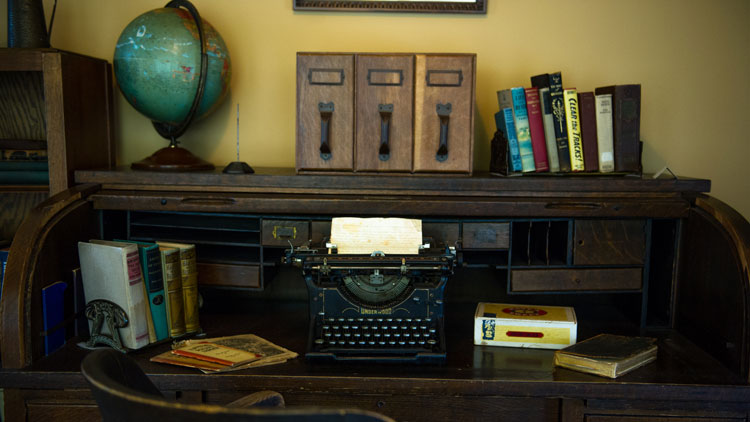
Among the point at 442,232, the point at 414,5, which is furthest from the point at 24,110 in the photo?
the point at 442,232

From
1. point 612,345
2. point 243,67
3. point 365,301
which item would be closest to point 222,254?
point 365,301

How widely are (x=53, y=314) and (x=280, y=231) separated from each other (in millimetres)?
784

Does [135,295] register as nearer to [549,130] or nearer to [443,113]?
[443,113]

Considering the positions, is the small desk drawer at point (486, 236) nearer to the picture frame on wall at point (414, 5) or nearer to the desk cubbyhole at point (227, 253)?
the desk cubbyhole at point (227, 253)

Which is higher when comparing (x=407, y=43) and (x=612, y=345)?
(x=407, y=43)

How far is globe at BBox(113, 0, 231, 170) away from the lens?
227 cm

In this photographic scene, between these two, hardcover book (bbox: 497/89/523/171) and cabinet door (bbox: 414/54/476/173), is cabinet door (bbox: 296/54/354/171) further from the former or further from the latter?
hardcover book (bbox: 497/89/523/171)

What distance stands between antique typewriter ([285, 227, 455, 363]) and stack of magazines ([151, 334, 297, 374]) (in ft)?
0.48

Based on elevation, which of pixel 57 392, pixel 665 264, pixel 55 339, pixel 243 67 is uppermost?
pixel 243 67

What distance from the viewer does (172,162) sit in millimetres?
2365

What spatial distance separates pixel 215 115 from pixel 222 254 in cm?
69

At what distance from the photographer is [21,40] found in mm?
2285

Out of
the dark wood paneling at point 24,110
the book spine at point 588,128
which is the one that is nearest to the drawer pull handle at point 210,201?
the dark wood paneling at point 24,110

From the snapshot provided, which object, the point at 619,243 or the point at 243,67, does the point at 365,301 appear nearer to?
the point at 619,243
